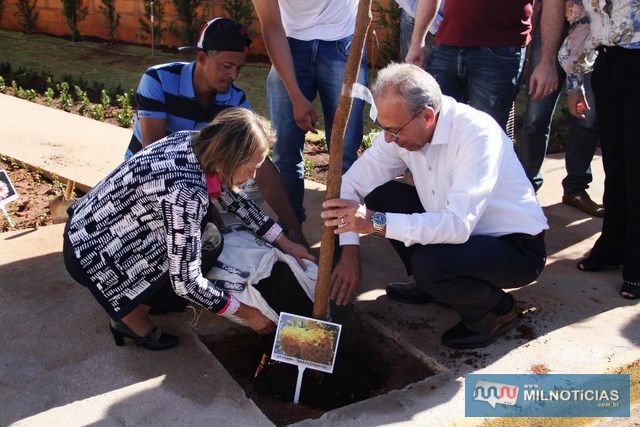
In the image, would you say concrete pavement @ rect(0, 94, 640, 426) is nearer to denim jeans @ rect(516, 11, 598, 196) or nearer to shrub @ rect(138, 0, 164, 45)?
denim jeans @ rect(516, 11, 598, 196)

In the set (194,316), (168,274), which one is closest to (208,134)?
(168,274)

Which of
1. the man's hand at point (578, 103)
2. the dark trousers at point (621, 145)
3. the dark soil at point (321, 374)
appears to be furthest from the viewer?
the man's hand at point (578, 103)

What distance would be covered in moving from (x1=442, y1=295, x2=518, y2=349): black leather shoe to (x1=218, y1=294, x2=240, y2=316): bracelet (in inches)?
36.1

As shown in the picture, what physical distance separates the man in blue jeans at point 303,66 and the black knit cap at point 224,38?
0.20 meters

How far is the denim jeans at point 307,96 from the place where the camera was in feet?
11.9

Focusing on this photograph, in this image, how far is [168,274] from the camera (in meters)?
2.76

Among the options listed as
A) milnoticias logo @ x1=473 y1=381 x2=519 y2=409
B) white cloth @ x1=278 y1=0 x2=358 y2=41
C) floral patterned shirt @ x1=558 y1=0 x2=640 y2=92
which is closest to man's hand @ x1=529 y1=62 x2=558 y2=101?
floral patterned shirt @ x1=558 y1=0 x2=640 y2=92

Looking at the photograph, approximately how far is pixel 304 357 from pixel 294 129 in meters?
1.48

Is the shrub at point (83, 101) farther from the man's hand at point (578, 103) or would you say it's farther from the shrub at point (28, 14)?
the man's hand at point (578, 103)

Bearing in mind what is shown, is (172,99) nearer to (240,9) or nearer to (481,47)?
(481,47)

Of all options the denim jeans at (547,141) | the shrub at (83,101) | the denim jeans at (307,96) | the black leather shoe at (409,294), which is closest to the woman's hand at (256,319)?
the black leather shoe at (409,294)

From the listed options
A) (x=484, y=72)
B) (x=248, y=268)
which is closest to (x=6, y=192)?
(x=248, y=268)

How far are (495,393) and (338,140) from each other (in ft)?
3.74

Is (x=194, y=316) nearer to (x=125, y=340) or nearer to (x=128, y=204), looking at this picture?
(x=125, y=340)
